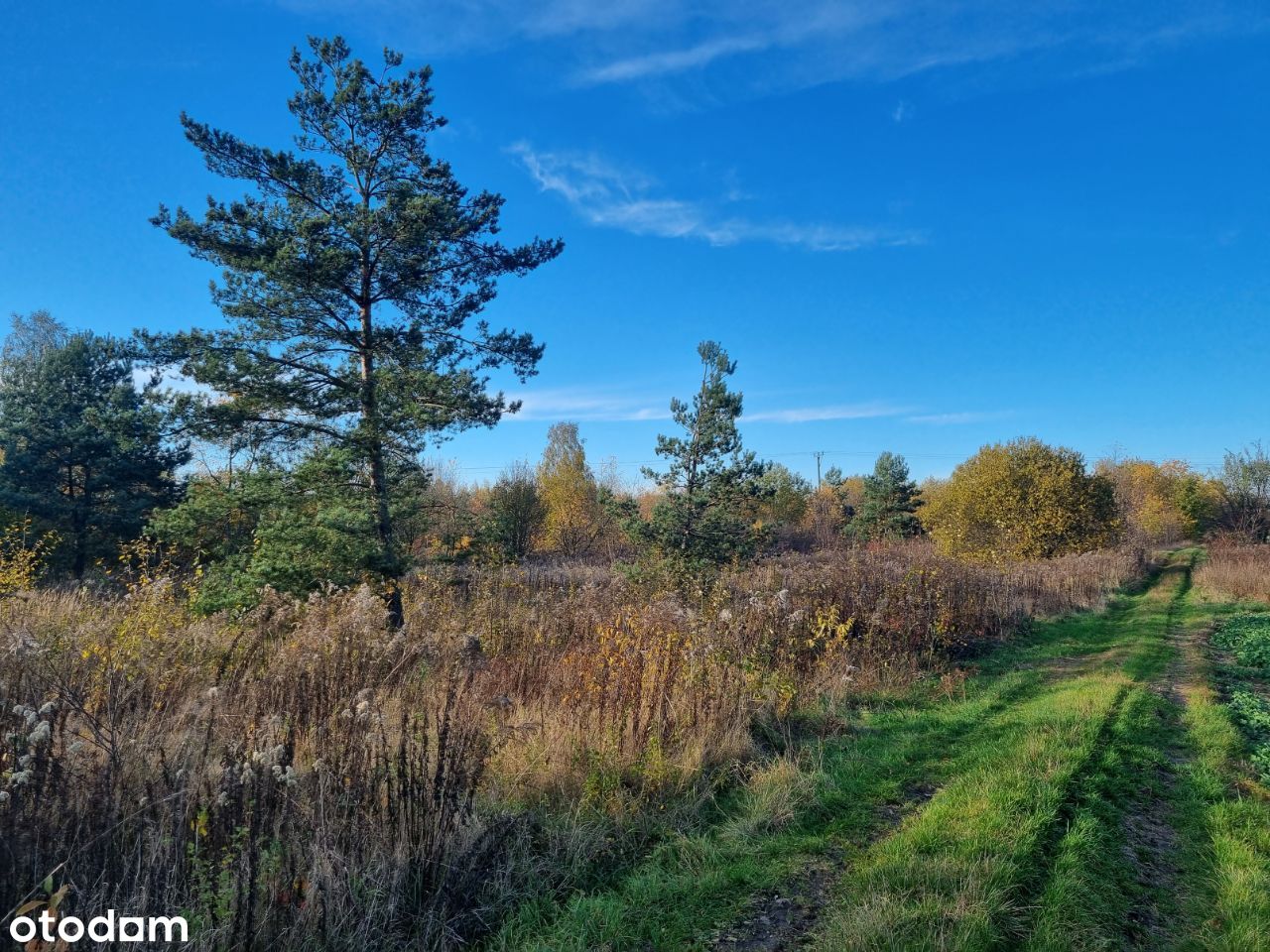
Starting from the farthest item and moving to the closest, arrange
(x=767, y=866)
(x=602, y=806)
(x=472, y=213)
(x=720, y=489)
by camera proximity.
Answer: (x=720, y=489) → (x=472, y=213) → (x=602, y=806) → (x=767, y=866)

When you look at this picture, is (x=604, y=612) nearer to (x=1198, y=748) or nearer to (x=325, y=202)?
(x=1198, y=748)

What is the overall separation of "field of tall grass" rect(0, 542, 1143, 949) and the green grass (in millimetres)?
436

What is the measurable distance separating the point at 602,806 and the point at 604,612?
11.9 feet

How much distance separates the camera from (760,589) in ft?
33.0

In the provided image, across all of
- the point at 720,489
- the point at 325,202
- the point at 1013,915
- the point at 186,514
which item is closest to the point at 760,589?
the point at 720,489

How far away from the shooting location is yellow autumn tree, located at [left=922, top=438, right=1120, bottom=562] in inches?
970

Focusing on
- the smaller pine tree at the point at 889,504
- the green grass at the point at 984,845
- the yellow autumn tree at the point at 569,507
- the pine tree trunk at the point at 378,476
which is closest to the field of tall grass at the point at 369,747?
the green grass at the point at 984,845

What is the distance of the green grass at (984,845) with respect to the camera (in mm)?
3078

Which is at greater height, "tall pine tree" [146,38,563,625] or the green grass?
"tall pine tree" [146,38,563,625]

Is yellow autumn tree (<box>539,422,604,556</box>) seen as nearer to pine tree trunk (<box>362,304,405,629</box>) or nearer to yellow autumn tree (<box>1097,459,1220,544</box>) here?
pine tree trunk (<box>362,304,405,629</box>)

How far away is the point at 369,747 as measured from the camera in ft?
11.4

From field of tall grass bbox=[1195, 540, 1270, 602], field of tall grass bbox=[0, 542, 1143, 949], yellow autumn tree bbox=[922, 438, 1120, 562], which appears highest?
yellow autumn tree bbox=[922, 438, 1120, 562]

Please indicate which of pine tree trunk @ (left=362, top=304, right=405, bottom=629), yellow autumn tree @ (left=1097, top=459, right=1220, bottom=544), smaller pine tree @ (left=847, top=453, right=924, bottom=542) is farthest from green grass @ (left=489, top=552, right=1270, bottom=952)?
yellow autumn tree @ (left=1097, top=459, right=1220, bottom=544)

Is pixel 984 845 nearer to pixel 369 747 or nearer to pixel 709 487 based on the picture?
pixel 369 747
